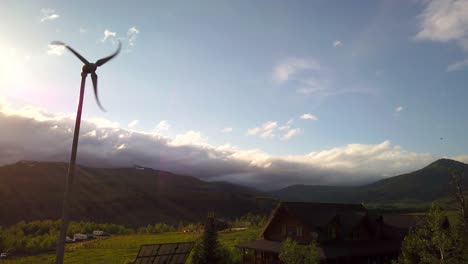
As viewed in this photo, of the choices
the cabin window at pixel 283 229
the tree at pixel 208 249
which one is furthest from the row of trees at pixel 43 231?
the cabin window at pixel 283 229

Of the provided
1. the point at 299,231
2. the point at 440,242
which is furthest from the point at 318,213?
the point at 440,242

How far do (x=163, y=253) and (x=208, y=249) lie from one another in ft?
19.8

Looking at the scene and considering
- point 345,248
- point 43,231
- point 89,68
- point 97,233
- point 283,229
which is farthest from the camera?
point 43,231

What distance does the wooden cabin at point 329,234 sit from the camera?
45.4 m

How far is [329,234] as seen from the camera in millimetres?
46781

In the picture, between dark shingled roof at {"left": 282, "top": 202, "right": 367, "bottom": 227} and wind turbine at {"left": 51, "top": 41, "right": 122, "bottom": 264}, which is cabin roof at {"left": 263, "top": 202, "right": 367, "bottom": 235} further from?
wind turbine at {"left": 51, "top": 41, "right": 122, "bottom": 264}

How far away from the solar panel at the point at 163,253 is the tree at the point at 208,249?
1.88m

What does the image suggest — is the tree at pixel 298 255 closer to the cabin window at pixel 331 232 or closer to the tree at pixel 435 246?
the tree at pixel 435 246

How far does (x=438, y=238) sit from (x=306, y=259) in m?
11.8

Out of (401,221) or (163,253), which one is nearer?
(163,253)

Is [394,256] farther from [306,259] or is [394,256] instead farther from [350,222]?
[306,259]

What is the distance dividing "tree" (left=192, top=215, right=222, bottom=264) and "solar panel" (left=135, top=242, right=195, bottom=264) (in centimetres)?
188

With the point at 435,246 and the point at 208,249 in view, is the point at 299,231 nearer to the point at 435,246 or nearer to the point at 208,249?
the point at 208,249

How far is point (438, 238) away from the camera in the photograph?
33.3m
